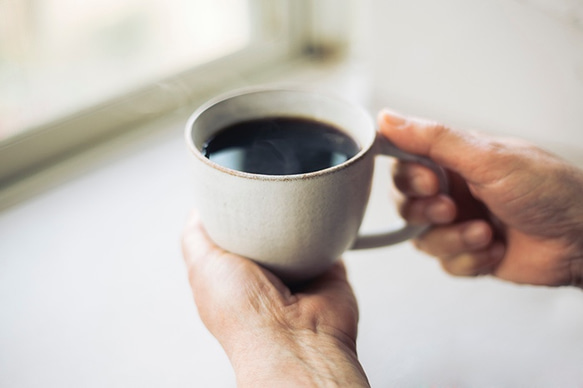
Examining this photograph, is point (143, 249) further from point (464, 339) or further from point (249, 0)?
point (249, 0)

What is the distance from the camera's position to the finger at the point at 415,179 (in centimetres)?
66

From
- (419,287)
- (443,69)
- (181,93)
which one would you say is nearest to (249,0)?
(181,93)

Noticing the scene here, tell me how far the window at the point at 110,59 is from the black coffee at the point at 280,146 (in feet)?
1.21

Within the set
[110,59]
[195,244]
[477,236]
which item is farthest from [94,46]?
[477,236]

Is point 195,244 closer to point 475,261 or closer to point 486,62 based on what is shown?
point 475,261

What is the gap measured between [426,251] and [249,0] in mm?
589

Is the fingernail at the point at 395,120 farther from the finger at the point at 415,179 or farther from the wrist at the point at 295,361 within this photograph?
the wrist at the point at 295,361

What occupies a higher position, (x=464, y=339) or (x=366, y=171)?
(x=366, y=171)

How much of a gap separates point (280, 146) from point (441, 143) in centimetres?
19

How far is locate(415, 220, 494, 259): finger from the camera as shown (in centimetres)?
75

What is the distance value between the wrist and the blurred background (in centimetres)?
11

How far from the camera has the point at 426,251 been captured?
0.77 m

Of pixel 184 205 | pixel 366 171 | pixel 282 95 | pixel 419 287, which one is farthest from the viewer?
pixel 184 205

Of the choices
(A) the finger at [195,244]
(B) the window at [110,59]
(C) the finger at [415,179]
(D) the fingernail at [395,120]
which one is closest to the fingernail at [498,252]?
(C) the finger at [415,179]
